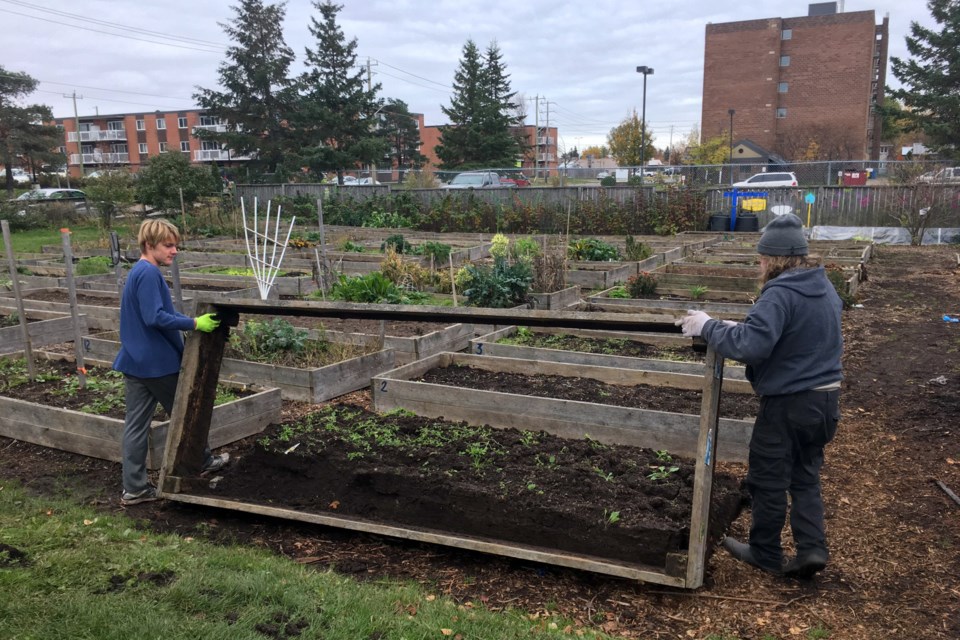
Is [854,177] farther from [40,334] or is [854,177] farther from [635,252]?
[40,334]

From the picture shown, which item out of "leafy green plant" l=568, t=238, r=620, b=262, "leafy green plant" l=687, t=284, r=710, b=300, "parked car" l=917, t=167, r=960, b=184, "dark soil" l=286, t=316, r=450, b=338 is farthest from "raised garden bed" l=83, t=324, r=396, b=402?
"parked car" l=917, t=167, r=960, b=184

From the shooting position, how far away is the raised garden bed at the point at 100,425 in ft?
17.4

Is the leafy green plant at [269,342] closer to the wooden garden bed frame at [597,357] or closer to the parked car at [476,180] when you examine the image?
the wooden garden bed frame at [597,357]

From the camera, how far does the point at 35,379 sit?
6.69m

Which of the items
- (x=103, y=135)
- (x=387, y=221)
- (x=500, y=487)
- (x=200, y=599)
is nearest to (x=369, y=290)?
(x=500, y=487)

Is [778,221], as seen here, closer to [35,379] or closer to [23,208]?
[35,379]

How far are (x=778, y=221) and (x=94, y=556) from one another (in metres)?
4.07

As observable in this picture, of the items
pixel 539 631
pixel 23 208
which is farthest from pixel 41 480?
pixel 23 208

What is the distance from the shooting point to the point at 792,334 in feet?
11.3

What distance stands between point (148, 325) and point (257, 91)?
132ft

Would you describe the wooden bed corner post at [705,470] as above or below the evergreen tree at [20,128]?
below

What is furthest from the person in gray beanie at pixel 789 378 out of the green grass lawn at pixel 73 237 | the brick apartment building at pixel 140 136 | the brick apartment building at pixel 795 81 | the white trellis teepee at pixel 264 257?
the brick apartment building at pixel 140 136

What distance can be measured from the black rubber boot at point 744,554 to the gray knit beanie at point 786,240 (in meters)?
1.59

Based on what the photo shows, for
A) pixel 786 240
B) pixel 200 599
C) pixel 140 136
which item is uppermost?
pixel 140 136
